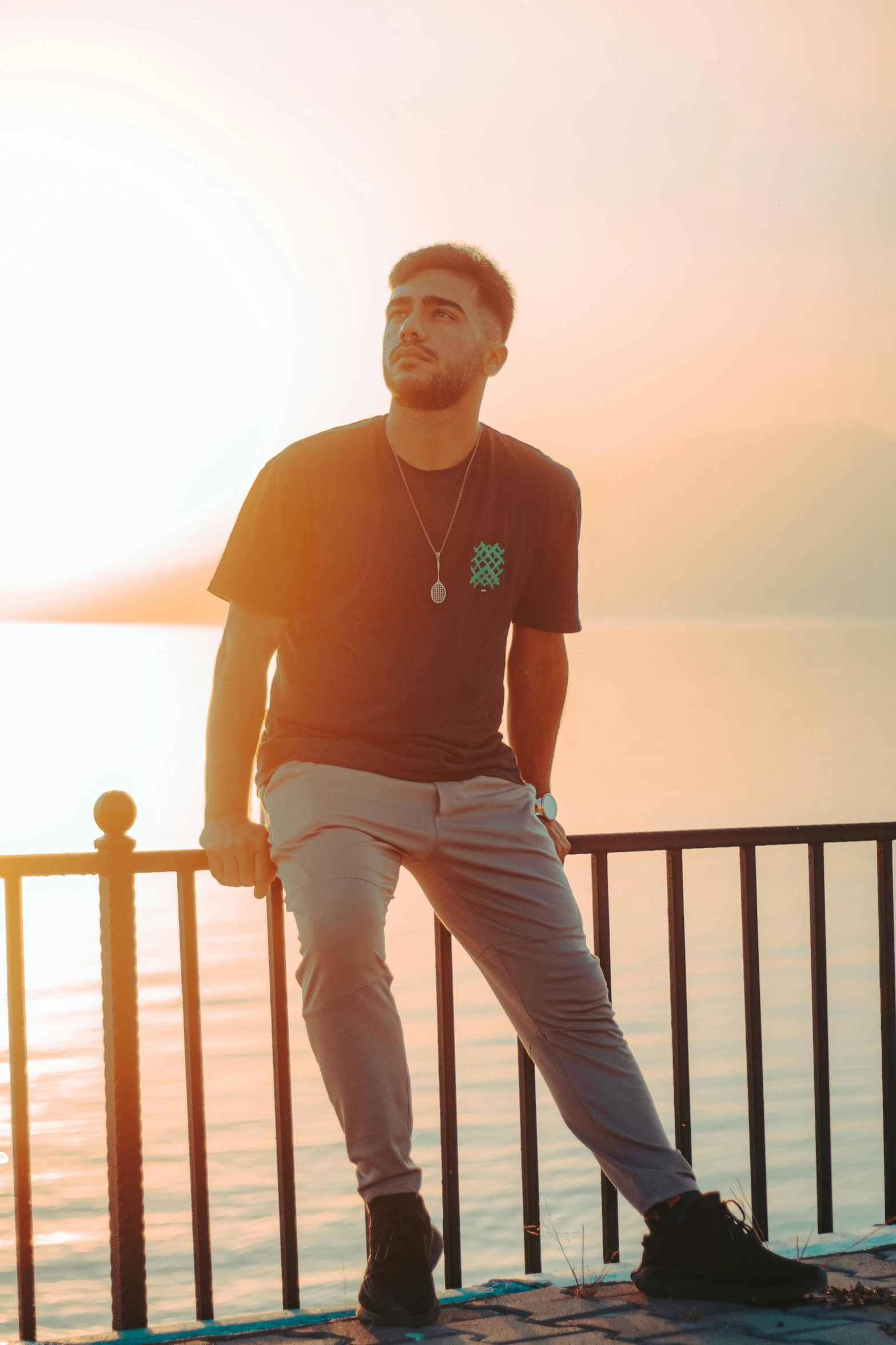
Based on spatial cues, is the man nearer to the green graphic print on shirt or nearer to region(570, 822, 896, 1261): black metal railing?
the green graphic print on shirt

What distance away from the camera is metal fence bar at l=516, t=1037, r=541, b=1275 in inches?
110

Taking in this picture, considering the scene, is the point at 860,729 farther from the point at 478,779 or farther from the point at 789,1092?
the point at 478,779

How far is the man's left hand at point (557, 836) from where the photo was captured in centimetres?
275

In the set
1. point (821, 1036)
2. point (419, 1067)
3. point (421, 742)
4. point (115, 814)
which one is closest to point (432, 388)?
point (421, 742)

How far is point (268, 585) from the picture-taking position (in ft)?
8.27

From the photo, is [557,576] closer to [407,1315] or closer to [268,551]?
[268,551]

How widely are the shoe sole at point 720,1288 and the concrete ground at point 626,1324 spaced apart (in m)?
0.02

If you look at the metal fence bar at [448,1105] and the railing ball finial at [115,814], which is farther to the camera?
the metal fence bar at [448,1105]

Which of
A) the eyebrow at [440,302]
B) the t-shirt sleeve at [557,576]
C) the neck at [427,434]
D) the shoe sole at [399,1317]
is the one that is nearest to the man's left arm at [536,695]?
the t-shirt sleeve at [557,576]

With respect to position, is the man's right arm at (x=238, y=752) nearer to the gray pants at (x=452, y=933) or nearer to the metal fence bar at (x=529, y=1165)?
the gray pants at (x=452, y=933)

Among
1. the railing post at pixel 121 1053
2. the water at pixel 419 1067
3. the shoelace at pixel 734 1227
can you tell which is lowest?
the water at pixel 419 1067

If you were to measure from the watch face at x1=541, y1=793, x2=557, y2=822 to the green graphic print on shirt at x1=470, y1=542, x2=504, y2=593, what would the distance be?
465 millimetres

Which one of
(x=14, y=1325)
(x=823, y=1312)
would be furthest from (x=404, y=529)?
(x=14, y=1325)

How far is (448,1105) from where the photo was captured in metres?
2.75
